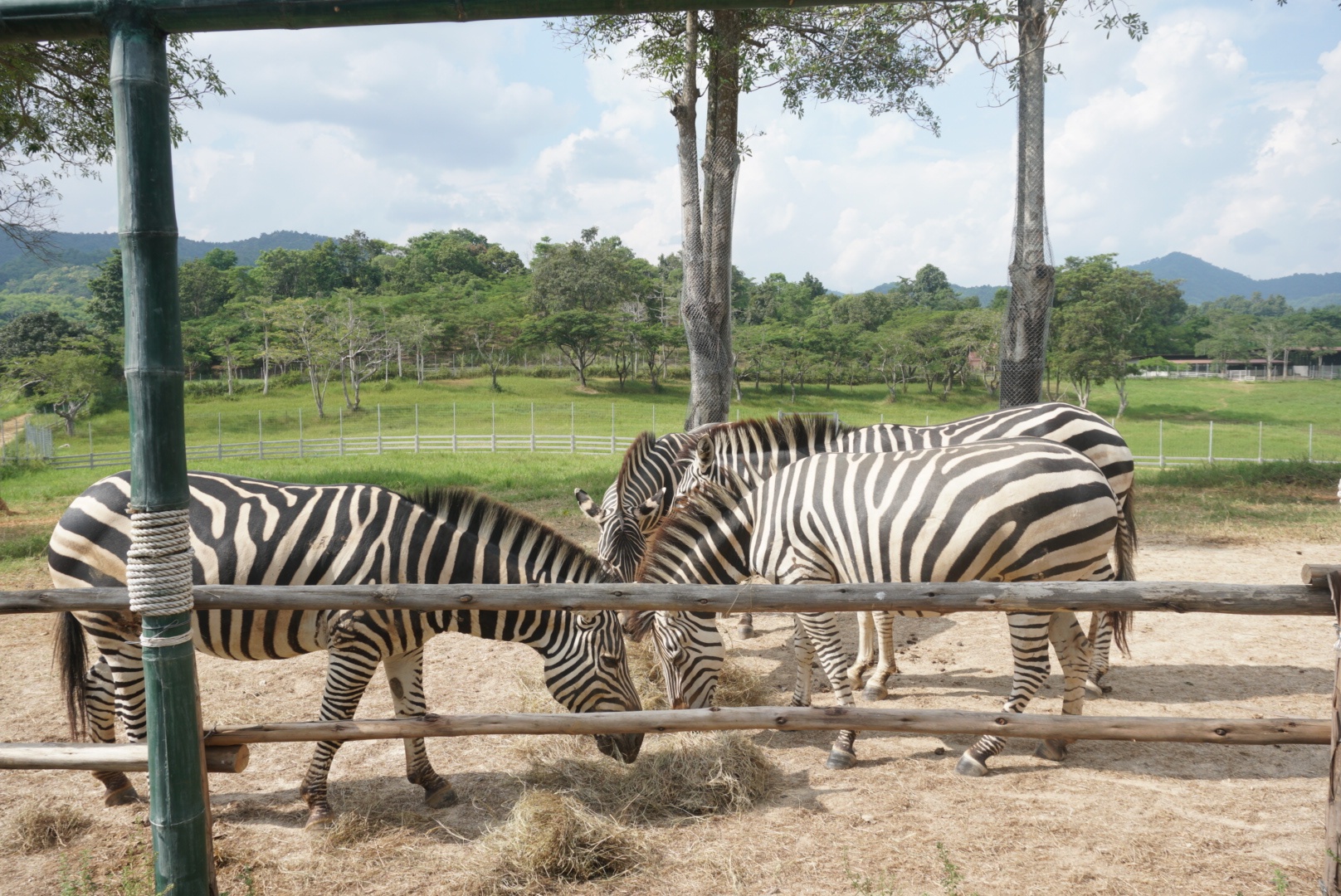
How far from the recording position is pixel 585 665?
171 inches

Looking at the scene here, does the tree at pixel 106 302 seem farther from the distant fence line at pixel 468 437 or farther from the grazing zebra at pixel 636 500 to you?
the grazing zebra at pixel 636 500

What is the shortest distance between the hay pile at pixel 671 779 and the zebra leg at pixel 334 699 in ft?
3.46

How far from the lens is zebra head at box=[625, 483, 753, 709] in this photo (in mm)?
5176

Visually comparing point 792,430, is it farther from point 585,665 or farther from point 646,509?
point 585,665

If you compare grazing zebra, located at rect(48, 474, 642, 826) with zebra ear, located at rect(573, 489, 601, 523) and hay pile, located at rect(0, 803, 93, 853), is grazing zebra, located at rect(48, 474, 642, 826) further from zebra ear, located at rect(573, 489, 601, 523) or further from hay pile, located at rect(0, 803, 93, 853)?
zebra ear, located at rect(573, 489, 601, 523)

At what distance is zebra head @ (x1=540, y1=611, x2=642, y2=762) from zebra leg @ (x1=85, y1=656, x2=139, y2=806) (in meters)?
2.42

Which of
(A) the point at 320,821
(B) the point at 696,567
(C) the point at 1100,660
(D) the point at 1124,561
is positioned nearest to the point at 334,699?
(A) the point at 320,821

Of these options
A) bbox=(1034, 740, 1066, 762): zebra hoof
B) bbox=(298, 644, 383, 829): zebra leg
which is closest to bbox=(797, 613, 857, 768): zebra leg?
bbox=(1034, 740, 1066, 762): zebra hoof

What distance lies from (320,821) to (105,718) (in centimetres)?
155

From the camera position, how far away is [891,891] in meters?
3.12

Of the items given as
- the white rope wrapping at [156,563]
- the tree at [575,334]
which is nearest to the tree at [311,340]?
the tree at [575,334]

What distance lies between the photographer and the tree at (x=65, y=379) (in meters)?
40.6

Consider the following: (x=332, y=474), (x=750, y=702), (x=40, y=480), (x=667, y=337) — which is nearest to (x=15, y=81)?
(x=332, y=474)

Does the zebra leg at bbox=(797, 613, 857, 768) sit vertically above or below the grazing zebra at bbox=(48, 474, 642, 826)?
below
